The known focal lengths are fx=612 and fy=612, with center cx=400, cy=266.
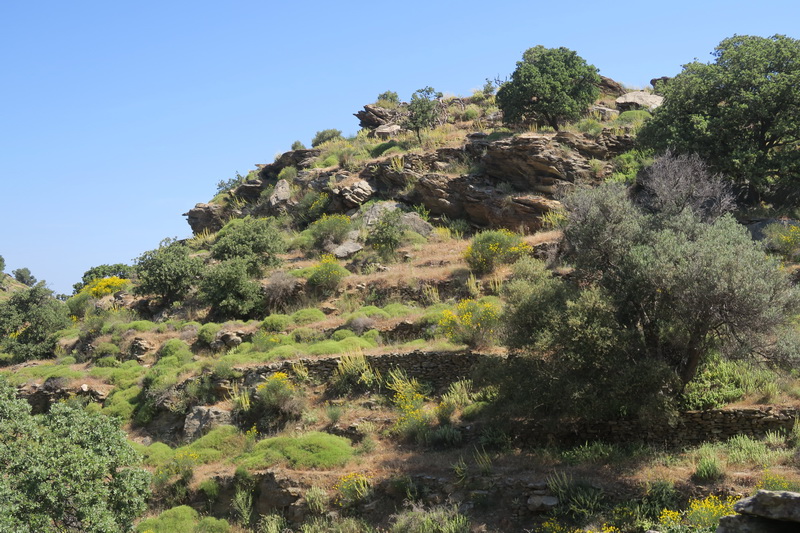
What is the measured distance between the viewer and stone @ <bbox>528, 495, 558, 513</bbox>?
39.6 feet

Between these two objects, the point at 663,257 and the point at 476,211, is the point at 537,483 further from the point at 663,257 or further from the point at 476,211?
the point at 476,211

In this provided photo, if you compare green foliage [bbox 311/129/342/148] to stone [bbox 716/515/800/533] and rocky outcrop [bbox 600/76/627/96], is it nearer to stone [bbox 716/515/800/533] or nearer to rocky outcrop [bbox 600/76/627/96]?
rocky outcrop [bbox 600/76/627/96]

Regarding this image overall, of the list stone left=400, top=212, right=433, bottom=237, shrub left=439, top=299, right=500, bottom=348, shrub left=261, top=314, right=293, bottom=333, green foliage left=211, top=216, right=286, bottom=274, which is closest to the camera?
shrub left=439, top=299, right=500, bottom=348

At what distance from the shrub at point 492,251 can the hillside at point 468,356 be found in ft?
0.32

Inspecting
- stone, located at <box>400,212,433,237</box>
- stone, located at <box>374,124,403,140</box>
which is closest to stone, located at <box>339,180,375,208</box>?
stone, located at <box>400,212,433,237</box>

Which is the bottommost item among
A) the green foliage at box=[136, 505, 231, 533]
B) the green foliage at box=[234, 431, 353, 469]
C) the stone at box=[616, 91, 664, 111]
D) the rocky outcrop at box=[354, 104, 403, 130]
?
the green foliage at box=[136, 505, 231, 533]

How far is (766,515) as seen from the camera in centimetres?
702

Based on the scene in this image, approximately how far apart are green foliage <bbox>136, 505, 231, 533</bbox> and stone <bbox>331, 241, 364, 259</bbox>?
1527 centimetres

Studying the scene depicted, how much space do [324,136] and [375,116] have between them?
542cm

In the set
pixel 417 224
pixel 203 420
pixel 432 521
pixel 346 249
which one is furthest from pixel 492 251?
pixel 432 521

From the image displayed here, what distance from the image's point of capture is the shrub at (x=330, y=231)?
102ft

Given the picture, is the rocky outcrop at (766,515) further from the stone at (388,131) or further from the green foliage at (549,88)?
the stone at (388,131)

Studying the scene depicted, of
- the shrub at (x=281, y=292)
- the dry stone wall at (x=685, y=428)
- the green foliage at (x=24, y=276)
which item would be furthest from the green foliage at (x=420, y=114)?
the green foliage at (x=24, y=276)

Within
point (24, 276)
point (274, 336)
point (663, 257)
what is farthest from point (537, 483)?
point (24, 276)
